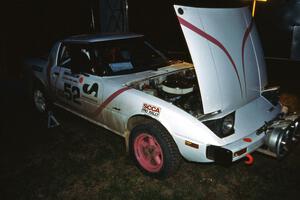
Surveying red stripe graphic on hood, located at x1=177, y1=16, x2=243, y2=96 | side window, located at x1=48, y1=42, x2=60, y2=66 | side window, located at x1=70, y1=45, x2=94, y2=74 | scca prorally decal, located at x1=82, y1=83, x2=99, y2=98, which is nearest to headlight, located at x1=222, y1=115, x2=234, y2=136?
red stripe graphic on hood, located at x1=177, y1=16, x2=243, y2=96

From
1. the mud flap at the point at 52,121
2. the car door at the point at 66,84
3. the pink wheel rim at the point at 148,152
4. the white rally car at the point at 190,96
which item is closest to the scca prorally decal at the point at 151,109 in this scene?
the white rally car at the point at 190,96

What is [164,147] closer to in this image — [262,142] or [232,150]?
[232,150]

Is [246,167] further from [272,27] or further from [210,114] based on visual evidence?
[272,27]

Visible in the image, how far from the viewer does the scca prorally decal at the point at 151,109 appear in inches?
120

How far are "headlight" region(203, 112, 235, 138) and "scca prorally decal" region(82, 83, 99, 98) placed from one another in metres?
1.63

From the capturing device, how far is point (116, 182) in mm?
3324

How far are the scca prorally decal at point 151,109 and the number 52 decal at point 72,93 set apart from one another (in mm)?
1354

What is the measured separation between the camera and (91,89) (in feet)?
12.6

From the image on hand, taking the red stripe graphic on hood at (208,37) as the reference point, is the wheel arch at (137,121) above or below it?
below

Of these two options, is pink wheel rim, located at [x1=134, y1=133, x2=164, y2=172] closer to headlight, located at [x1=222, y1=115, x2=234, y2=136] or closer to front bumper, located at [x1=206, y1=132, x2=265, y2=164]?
front bumper, located at [x1=206, y1=132, x2=265, y2=164]

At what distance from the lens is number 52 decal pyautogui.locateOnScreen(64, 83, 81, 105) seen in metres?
4.10

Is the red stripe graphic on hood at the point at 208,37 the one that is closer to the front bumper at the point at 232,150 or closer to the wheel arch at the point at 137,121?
the front bumper at the point at 232,150

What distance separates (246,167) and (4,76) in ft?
27.6

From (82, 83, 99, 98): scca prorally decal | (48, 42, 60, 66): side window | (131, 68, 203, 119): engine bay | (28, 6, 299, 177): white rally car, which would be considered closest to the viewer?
(28, 6, 299, 177): white rally car
